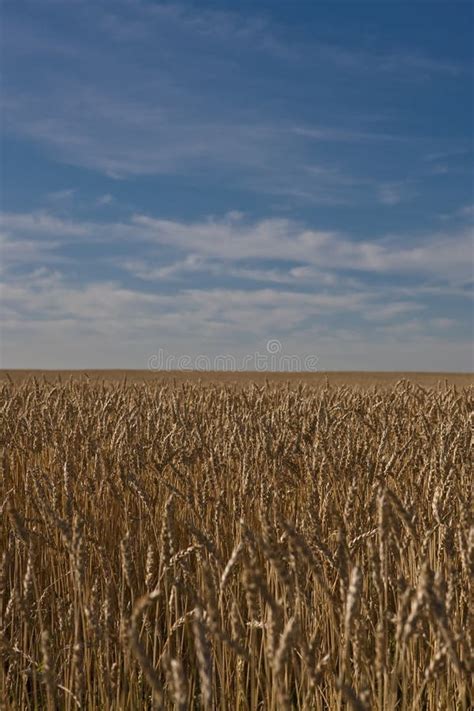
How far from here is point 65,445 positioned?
3.49m

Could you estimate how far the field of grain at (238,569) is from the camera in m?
1.24

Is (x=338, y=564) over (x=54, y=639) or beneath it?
over

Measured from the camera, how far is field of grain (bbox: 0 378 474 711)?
1.24 metres

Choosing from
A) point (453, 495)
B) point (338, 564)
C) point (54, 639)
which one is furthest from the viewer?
point (54, 639)

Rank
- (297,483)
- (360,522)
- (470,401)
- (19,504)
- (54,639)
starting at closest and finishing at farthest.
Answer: (54,639) → (360,522) → (297,483) → (19,504) → (470,401)

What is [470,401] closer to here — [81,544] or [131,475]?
[131,475]

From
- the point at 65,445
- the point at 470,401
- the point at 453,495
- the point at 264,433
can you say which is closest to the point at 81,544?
the point at 453,495

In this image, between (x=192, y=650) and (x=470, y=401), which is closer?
(x=192, y=650)

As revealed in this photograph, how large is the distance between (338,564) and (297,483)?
6.16 feet

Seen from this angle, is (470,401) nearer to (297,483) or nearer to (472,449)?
(472,449)

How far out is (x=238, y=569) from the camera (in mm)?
2820

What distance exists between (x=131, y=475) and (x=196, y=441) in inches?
35.6

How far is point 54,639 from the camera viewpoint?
8.55ft

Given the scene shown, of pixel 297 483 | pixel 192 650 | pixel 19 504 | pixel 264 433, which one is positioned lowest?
pixel 192 650
